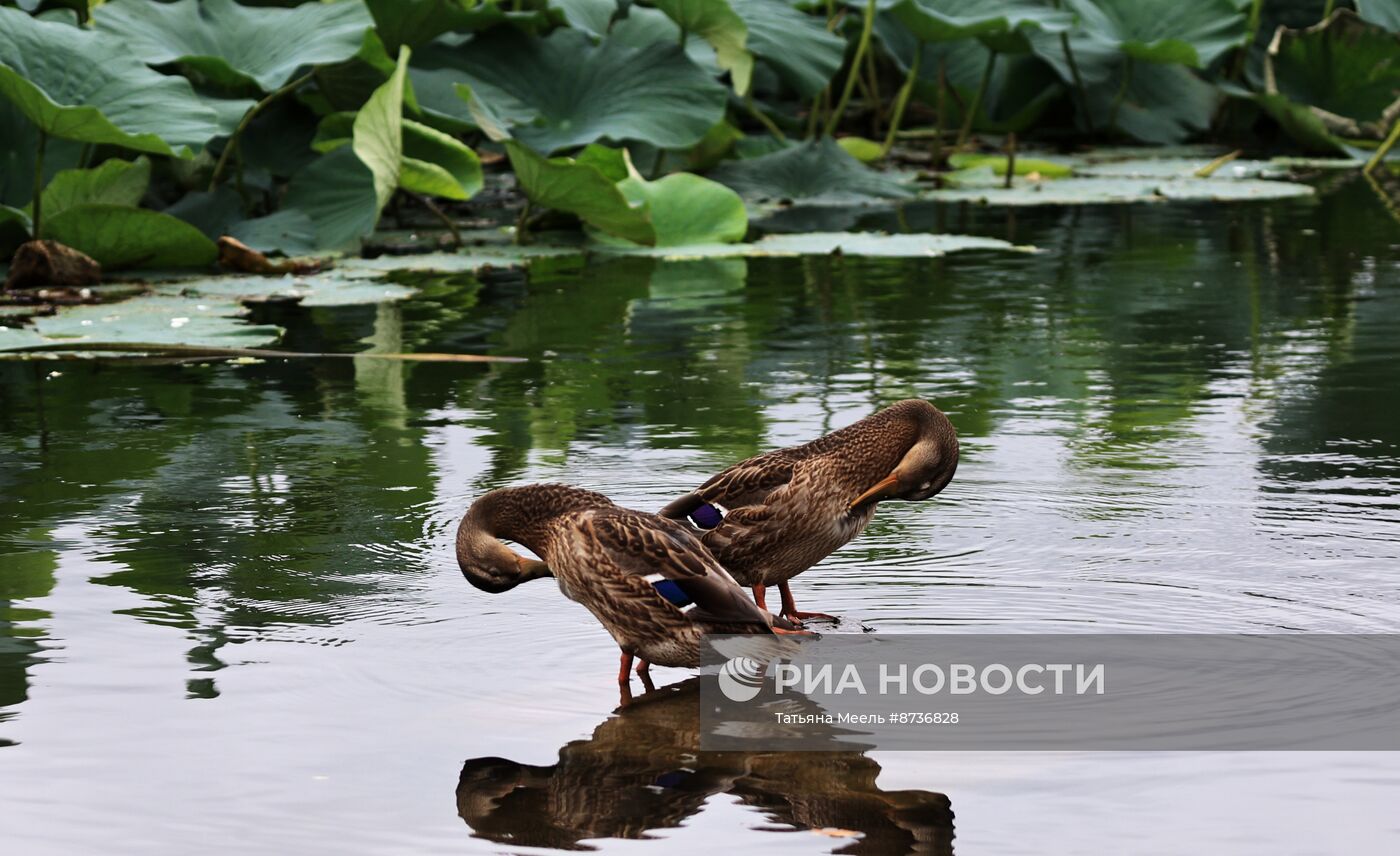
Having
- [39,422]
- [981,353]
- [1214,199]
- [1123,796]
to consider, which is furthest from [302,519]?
[1214,199]

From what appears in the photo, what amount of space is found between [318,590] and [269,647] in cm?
47

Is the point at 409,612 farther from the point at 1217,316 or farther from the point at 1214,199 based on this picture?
the point at 1214,199

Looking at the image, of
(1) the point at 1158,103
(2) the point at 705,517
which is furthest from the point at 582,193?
(1) the point at 1158,103

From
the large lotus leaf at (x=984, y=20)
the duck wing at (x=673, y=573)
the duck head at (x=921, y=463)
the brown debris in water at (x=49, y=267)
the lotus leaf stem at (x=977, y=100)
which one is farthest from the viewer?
the lotus leaf stem at (x=977, y=100)

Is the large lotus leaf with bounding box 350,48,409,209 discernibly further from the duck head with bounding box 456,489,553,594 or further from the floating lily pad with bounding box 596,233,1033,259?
the duck head with bounding box 456,489,553,594

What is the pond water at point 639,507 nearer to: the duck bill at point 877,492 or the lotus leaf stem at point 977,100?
the duck bill at point 877,492

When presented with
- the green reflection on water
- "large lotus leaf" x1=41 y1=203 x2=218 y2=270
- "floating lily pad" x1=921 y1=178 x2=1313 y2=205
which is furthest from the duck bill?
"floating lily pad" x1=921 y1=178 x2=1313 y2=205

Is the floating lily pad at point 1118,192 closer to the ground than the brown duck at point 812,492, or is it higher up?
closer to the ground

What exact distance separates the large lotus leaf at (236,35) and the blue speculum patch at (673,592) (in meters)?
7.15

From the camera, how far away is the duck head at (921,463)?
4535 mm

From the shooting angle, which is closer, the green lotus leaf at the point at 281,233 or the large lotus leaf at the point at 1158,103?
the green lotus leaf at the point at 281,233

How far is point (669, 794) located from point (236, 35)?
28.5 ft

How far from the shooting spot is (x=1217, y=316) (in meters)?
8.92

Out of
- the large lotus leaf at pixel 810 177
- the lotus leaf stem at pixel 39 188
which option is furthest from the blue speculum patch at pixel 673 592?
the large lotus leaf at pixel 810 177
